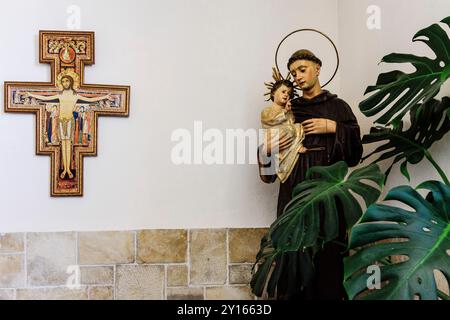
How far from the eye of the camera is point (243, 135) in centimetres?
271

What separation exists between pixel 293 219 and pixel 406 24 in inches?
43.3

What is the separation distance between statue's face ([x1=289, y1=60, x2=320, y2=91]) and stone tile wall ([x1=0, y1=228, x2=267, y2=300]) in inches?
32.1

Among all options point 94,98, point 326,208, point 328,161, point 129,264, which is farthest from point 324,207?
point 94,98

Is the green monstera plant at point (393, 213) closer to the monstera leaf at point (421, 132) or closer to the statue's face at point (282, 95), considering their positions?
the monstera leaf at point (421, 132)

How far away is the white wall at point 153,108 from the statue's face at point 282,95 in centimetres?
45

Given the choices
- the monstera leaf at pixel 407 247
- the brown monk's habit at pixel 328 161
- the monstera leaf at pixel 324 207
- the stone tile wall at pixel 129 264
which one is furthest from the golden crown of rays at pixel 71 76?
the monstera leaf at pixel 407 247

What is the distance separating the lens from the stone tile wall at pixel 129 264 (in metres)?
2.46

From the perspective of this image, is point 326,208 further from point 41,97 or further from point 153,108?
point 41,97

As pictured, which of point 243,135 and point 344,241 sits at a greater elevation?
point 243,135

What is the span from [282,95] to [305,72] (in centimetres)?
14
